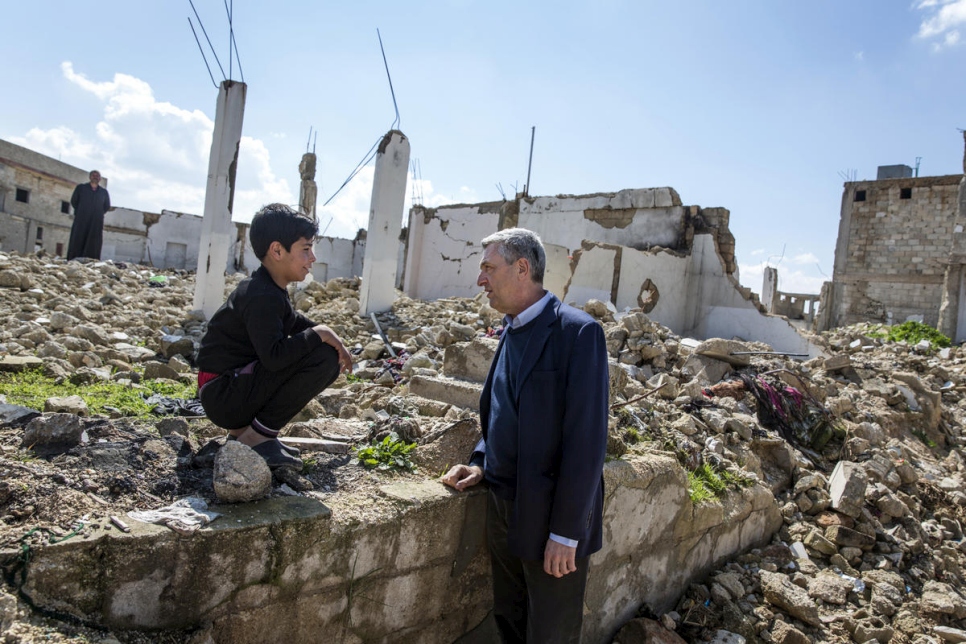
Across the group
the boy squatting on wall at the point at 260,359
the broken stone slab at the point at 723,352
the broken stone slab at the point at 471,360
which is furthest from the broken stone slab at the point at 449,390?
the broken stone slab at the point at 723,352

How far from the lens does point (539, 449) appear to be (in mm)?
1928

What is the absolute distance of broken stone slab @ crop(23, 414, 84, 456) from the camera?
1977 millimetres

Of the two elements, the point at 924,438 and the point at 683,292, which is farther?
the point at 683,292

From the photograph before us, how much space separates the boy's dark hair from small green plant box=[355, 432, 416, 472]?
3.05 feet

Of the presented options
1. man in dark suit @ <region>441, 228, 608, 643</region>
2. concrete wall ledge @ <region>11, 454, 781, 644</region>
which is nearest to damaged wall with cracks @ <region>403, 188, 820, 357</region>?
concrete wall ledge @ <region>11, 454, 781, 644</region>

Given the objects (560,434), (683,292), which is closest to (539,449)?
(560,434)

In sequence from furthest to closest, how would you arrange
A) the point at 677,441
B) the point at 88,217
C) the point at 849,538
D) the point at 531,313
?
the point at 88,217 → the point at 849,538 → the point at 677,441 → the point at 531,313

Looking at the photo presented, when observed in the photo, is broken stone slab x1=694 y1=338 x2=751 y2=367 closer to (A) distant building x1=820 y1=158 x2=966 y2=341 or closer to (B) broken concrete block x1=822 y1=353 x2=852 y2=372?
(B) broken concrete block x1=822 y1=353 x2=852 y2=372

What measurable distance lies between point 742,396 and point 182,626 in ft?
18.8

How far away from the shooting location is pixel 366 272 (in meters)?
9.81

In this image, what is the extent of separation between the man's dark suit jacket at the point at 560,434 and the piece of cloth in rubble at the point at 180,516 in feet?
3.09

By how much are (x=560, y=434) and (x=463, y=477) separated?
53 cm

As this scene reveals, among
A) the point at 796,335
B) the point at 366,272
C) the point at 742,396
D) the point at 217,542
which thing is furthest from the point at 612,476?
the point at 796,335

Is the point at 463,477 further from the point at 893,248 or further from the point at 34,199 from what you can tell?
the point at 34,199
